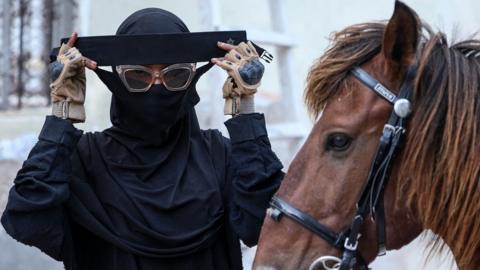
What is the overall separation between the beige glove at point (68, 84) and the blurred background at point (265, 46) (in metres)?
2.13

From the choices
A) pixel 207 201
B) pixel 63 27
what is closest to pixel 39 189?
pixel 207 201

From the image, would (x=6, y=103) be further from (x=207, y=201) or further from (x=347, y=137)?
(x=347, y=137)

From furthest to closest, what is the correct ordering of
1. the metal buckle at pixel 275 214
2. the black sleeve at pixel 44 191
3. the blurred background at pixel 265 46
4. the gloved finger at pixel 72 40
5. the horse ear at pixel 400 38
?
the blurred background at pixel 265 46 → the gloved finger at pixel 72 40 → the black sleeve at pixel 44 191 → the metal buckle at pixel 275 214 → the horse ear at pixel 400 38

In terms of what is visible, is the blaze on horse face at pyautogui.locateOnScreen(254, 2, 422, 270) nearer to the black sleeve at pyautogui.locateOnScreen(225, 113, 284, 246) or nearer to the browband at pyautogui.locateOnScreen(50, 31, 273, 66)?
the black sleeve at pyautogui.locateOnScreen(225, 113, 284, 246)

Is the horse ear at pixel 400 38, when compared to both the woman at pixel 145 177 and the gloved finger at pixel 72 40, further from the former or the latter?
the gloved finger at pixel 72 40

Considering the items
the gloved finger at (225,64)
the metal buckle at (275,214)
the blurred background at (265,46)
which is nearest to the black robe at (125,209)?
the gloved finger at (225,64)

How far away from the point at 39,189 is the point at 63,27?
4.63 m

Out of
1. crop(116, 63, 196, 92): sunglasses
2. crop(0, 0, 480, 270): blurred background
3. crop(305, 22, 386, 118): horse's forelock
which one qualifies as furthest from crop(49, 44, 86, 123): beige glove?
crop(0, 0, 480, 270): blurred background

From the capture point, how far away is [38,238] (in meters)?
2.74

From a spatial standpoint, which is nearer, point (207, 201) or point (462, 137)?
point (462, 137)

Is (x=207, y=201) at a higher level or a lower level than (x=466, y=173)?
lower

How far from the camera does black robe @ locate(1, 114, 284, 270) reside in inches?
107

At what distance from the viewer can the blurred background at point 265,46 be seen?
516 centimetres

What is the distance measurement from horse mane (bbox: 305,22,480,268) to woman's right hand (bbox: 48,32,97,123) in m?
0.85
